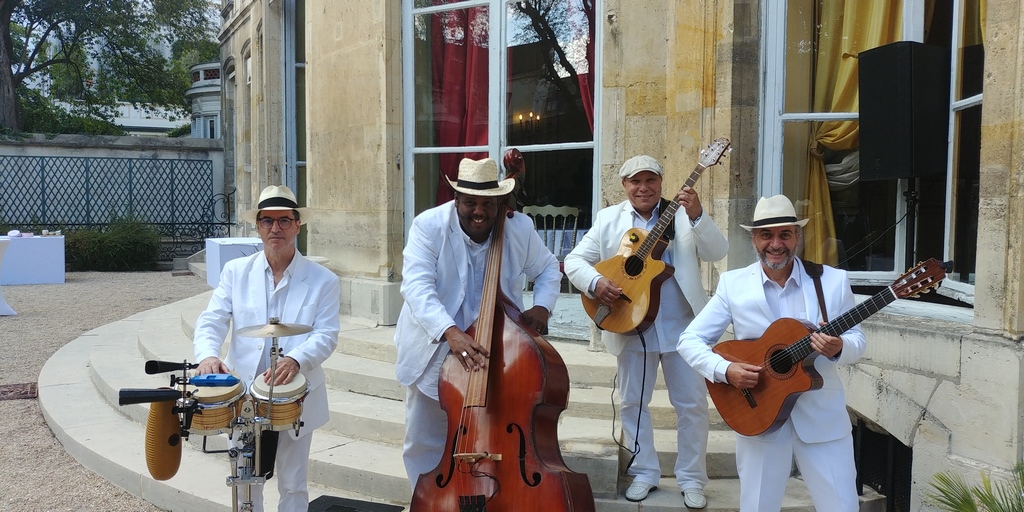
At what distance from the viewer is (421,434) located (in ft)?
11.4

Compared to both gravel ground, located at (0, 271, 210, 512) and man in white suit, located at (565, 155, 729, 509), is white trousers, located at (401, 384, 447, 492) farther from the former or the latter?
gravel ground, located at (0, 271, 210, 512)

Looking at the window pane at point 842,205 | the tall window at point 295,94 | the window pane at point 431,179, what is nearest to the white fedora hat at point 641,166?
the window pane at point 842,205

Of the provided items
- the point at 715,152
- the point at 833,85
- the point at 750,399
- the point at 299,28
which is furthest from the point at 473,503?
the point at 299,28

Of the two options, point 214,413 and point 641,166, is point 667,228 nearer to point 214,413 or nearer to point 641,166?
point 641,166

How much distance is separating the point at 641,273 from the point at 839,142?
6.37ft

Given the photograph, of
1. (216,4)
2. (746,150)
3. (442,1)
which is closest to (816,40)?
(746,150)

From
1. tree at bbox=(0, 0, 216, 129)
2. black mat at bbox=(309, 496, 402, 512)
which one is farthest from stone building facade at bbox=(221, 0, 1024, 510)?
tree at bbox=(0, 0, 216, 129)

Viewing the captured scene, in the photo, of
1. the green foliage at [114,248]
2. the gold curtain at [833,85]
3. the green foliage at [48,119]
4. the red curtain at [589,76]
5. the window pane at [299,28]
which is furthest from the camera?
the green foliage at [48,119]

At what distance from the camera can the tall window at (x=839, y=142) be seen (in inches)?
179

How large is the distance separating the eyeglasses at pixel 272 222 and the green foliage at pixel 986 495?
2.82 m

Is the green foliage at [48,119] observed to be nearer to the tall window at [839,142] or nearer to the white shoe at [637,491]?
the tall window at [839,142]

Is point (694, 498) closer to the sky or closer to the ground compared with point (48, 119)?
closer to the ground

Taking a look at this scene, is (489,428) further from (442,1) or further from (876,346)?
(442,1)

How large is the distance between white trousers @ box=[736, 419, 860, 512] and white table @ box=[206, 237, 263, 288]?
26.7ft
